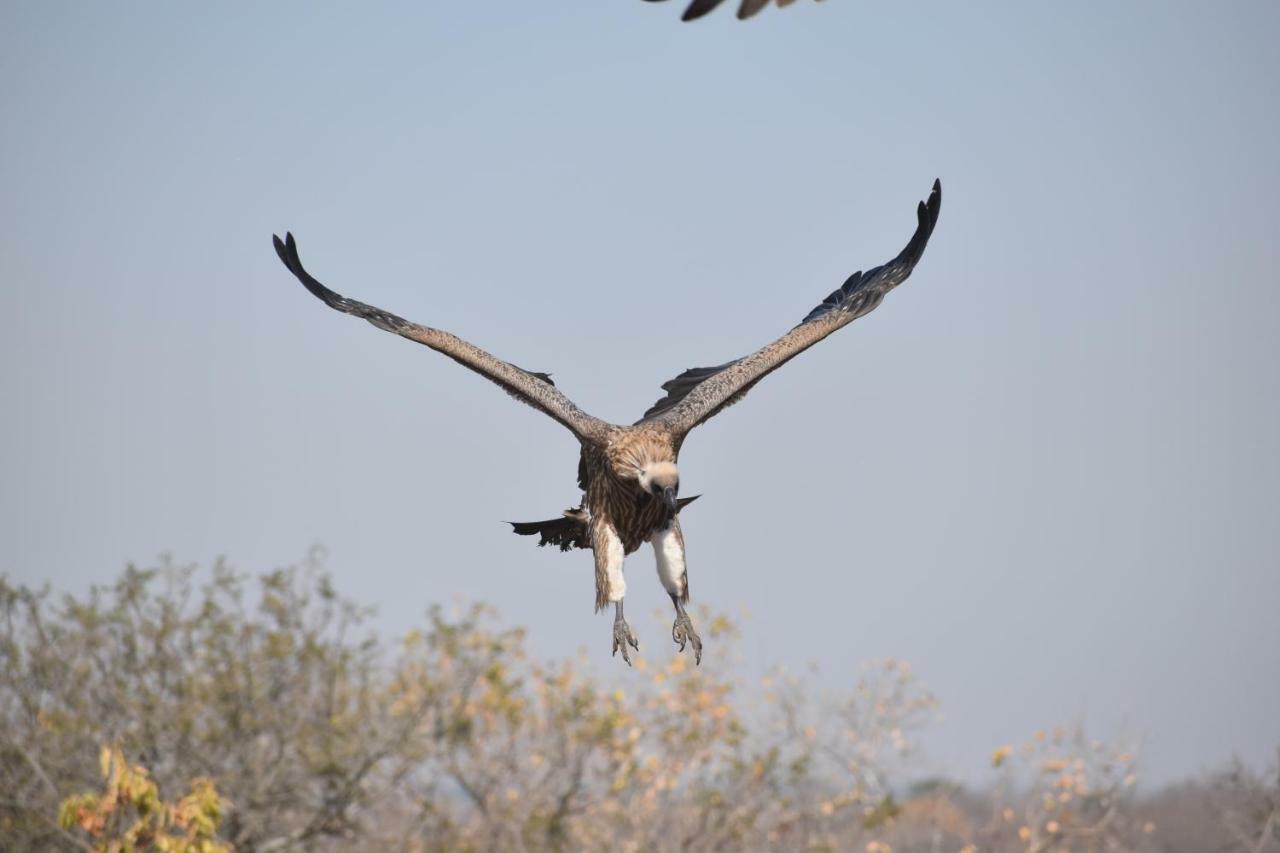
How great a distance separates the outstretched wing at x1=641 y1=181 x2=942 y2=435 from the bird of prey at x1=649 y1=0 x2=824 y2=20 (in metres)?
4.61

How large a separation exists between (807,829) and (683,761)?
172cm

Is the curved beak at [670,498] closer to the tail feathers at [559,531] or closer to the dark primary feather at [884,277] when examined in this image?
the tail feathers at [559,531]

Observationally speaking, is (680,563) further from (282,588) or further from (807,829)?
(807,829)

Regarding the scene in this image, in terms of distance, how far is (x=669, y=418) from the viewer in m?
10.4

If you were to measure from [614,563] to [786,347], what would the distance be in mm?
2210

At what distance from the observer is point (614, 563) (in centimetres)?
1009

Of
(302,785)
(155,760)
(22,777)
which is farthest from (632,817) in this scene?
(22,777)

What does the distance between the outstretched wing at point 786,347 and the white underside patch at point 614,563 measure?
2.45ft

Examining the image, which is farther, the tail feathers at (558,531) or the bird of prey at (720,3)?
Answer: the tail feathers at (558,531)

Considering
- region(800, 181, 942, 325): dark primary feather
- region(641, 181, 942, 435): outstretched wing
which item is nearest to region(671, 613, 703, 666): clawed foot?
region(641, 181, 942, 435): outstretched wing

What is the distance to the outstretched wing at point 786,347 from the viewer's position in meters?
10.7

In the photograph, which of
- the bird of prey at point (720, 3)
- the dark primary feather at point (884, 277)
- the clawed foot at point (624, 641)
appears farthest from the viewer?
the dark primary feather at point (884, 277)

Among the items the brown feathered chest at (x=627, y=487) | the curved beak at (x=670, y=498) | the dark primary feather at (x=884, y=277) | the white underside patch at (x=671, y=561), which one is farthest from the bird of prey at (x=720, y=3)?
the dark primary feather at (x=884, y=277)

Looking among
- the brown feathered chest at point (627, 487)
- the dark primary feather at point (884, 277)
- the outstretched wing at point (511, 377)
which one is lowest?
A: the brown feathered chest at point (627, 487)
